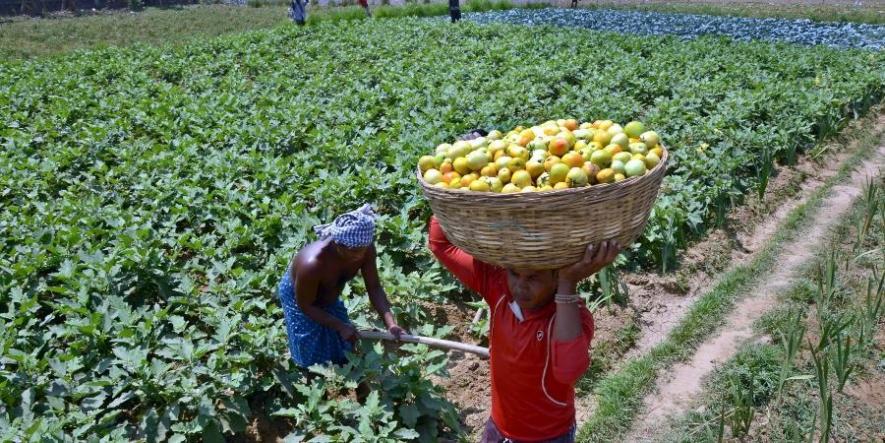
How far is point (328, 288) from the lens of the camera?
10.9 feet

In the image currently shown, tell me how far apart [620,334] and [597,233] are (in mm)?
2522

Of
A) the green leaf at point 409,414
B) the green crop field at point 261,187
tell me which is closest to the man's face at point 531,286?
the green crop field at point 261,187

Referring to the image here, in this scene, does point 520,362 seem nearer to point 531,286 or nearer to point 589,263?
point 531,286

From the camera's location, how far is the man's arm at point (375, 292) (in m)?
3.37

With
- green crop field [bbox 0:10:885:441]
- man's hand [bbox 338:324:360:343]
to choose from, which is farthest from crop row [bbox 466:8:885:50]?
man's hand [bbox 338:324:360:343]

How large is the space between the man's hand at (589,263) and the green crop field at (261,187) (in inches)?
51.0

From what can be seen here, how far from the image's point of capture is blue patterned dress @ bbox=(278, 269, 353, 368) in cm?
338

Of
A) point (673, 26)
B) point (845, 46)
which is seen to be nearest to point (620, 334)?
point (845, 46)

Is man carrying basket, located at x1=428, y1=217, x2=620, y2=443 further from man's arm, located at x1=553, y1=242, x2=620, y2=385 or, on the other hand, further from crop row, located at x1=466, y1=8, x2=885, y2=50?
crop row, located at x1=466, y1=8, x2=885, y2=50

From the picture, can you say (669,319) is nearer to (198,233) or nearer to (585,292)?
(585,292)

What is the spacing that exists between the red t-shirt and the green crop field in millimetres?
721

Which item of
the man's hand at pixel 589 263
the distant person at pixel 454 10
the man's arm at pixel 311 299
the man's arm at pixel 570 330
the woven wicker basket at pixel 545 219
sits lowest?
the man's arm at pixel 311 299

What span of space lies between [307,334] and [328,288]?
11.0 inches

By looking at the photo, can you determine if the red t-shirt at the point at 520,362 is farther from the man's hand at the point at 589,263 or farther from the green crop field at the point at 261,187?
the green crop field at the point at 261,187
